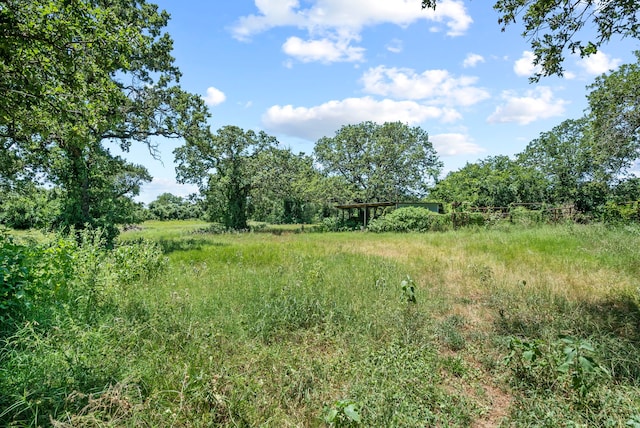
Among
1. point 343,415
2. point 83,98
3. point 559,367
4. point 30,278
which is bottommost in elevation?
point 343,415

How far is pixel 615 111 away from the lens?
13523mm

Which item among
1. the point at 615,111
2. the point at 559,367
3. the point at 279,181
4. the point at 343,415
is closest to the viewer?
the point at 343,415

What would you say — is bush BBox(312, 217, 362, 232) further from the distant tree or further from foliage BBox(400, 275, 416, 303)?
foliage BBox(400, 275, 416, 303)

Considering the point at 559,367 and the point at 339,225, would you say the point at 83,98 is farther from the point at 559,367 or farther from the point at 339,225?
the point at 339,225

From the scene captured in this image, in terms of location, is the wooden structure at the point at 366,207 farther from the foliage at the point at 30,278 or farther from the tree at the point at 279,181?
the foliage at the point at 30,278

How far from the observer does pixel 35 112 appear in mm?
5734

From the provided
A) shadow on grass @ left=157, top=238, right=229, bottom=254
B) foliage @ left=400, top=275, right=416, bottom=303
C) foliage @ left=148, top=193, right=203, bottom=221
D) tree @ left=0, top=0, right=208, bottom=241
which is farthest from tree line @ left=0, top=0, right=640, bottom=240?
foliage @ left=148, top=193, right=203, bottom=221

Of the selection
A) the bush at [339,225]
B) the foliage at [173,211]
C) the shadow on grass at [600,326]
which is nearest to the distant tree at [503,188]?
the bush at [339,225]

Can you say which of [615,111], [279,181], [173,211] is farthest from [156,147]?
[173,211]

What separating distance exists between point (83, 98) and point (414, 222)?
21.6 meters

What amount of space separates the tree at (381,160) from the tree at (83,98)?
71.4 ft

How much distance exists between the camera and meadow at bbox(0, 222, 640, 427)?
2.71 m

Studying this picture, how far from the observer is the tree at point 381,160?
111 feet

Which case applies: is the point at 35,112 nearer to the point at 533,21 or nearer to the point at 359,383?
the point at 359,383
